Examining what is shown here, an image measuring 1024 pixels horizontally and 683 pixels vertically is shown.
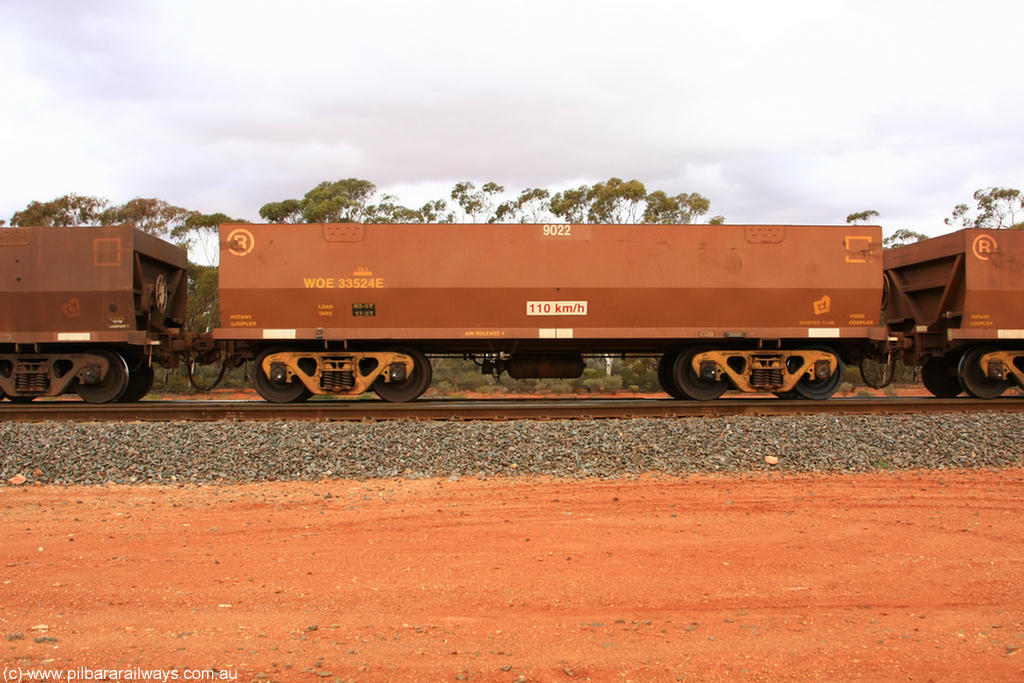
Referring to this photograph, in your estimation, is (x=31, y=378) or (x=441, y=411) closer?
(x=441, y=411)

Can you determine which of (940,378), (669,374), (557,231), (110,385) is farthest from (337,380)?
(940,378)

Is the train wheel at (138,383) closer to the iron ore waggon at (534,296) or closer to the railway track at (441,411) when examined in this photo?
the railway track at (441,411)

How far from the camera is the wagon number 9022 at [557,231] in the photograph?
10.6 meters

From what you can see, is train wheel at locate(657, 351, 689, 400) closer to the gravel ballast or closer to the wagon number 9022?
the wagon number 9022

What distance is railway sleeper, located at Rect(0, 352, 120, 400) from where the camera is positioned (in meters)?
10.5

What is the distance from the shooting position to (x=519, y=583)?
380cm

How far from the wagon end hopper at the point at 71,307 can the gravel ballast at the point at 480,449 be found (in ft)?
9.33

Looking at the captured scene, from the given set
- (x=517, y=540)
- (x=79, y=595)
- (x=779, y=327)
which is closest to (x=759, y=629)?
(x=517, y=540)

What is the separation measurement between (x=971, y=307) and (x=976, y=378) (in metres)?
1.37

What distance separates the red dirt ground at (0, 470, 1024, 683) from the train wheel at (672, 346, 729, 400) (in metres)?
5.02

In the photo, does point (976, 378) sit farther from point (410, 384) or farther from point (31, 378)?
point (31, 378)

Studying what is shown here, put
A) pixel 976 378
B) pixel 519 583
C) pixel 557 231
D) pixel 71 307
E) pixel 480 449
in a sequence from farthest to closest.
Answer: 1. pixel 976 378
2. pixel 557 231
3. pixel 71 307
4. pixel 480 449
5. pixel 519 583

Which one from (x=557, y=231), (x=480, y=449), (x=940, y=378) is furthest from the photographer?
(x=940, y=378)

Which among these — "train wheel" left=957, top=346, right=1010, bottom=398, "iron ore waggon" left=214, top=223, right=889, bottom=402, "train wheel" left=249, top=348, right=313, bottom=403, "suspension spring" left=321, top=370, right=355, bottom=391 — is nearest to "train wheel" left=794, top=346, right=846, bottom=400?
"iron ore waggon" left=214, top=223, right=889, bottom=402
